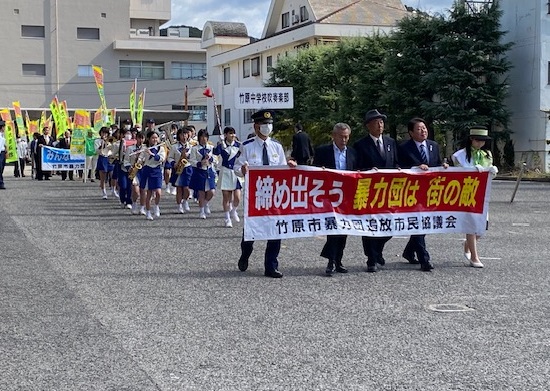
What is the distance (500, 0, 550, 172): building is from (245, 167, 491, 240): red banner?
2423 cm

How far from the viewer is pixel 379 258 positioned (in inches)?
427

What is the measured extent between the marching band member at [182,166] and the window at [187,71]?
5285 cm

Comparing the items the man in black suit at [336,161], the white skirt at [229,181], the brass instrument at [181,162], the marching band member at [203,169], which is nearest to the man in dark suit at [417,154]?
the man in black suit at [336,161]

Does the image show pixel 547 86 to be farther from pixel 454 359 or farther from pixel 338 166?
Result: pixel 454 359

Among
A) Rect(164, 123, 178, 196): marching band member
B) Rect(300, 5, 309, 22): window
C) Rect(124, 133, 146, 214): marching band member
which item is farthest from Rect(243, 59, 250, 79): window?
Rect(124, 133, 146, 214): marching band member

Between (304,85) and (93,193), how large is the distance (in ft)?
73.3

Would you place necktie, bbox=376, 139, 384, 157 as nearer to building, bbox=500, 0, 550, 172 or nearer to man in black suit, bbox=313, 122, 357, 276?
man in black suit, bbox=313, 122, 357, 276

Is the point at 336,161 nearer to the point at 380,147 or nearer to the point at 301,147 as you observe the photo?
the point at 380,147

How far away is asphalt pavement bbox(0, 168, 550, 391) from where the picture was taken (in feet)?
19.3

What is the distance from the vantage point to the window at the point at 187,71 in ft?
232

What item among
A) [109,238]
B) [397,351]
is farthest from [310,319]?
[109,238]

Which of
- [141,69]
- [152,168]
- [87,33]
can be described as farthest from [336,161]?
[87,33]

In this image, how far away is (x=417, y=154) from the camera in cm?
1091

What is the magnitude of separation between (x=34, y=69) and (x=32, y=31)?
3057 millimetres
